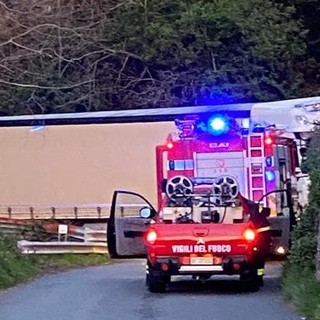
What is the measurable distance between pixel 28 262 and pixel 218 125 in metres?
5.35

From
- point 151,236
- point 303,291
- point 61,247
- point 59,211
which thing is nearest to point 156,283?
point 151,236

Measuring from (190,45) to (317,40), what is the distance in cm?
637

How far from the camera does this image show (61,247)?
27.0 meters

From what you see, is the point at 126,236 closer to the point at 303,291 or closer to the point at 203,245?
the point at 203,245

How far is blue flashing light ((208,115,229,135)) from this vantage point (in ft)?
68.7

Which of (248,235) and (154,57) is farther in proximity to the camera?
(154,57)

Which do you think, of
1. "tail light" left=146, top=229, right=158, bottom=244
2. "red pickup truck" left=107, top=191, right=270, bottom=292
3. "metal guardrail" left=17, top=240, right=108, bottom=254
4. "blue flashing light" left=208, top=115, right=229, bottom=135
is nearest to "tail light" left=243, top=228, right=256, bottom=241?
"red pickup truck" left=107, top=191, right=270, bottom=292

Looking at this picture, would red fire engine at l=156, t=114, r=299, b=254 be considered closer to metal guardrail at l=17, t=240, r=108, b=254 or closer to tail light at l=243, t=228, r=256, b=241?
tail light at l=243, t=228, r=256, b=241

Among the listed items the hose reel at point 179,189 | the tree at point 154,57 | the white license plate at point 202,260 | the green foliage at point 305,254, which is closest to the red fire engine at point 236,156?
the hose reel at point 179,189

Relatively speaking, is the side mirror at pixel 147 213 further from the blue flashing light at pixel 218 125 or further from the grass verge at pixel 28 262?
the blue flashing light at pixel 218 125

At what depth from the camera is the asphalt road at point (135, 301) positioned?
14.3 meters

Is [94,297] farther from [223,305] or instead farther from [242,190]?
[242,190]

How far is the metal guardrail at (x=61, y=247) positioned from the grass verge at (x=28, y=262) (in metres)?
0.14

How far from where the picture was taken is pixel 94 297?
16891 mm
